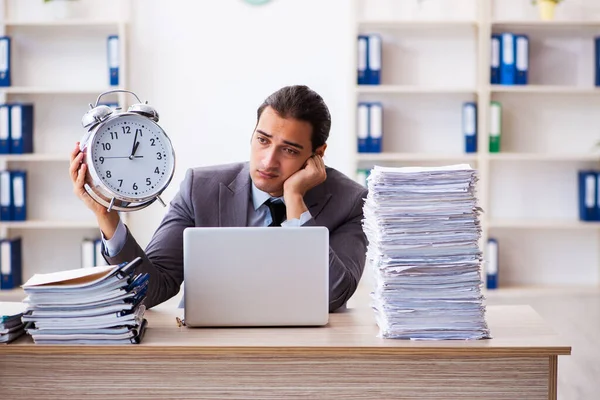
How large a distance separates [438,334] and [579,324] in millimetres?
2926

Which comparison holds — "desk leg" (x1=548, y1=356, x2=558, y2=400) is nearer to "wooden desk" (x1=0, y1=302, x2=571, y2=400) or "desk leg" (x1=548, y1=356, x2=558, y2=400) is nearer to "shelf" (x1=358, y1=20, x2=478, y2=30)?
"wooden desk" (x1=0, y1=302, x2=571, y2=400)

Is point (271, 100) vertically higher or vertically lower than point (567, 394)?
higher

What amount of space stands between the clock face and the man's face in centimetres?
60

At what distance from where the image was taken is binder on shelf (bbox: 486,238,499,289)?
4.46m

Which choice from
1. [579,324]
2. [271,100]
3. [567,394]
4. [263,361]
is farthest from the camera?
[579,324]

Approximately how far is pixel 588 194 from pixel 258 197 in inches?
107

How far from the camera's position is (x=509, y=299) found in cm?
441

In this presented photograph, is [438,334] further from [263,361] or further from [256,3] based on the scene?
[256,3]

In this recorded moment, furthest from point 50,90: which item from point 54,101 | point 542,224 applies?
point 542,224

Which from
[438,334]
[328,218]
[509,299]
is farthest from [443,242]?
[509,299]

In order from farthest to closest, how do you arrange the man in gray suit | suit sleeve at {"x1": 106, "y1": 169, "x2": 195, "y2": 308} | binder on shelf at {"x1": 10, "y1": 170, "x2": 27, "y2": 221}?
binder on shelf at {"x1": 10, "y1": 170, "x2": 27, "y2": 221} < the man in gray suit < suit sleeve at {"x1": 106, "y1": 169, "x2": 195, "y2": 308}

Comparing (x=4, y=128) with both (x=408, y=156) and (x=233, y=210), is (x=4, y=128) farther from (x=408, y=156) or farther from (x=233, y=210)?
(x=233, y=210)

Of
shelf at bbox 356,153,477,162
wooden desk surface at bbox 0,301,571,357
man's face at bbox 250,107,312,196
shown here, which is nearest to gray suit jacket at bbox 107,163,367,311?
man's face at bbox 250,107,312,196

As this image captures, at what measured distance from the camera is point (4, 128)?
4398mm
